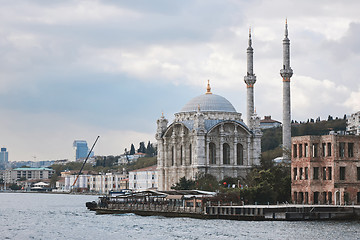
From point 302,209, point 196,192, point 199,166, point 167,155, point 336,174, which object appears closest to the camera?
point 302,209

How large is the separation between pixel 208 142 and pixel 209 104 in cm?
707

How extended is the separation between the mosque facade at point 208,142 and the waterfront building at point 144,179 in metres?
47.4

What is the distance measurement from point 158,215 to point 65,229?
13.1 m

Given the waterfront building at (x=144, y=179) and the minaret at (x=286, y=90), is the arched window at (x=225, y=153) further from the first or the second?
the waterfront building at (x=144, y=179)

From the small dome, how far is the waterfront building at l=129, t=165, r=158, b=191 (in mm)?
49968

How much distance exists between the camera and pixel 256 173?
276 ft

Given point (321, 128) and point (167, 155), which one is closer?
point (167, 155)

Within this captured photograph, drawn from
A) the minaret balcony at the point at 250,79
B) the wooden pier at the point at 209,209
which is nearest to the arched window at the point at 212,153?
the minaret balcony at the point at 250,79

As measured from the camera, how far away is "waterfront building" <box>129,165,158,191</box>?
16699cm

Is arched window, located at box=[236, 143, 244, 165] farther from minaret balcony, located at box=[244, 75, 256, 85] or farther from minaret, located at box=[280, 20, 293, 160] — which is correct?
minaret balcony, located at box=[244, 75, 256, 85]

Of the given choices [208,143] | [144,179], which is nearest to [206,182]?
[208,143]

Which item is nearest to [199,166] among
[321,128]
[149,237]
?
[149,237]

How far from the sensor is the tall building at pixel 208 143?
4309 inches

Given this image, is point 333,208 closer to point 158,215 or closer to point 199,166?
point 158,215
